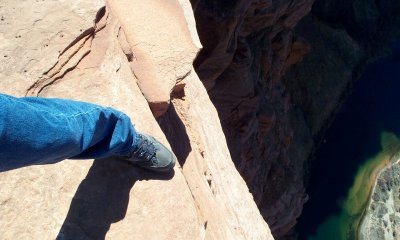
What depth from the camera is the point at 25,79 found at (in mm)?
3371

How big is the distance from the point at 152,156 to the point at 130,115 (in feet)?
1.34

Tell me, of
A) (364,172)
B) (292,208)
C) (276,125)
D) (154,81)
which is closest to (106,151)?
(154,81)

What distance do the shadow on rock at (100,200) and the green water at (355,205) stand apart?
13587 mm

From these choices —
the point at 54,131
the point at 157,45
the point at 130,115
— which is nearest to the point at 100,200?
the point at 130,115

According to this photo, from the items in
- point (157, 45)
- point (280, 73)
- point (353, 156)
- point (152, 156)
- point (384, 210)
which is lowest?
point (384, 210)

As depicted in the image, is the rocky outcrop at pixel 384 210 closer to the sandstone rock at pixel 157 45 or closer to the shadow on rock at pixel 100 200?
the sandstone rock at pixel 157 45

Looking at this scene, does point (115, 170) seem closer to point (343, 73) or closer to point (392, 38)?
point (343, 73)

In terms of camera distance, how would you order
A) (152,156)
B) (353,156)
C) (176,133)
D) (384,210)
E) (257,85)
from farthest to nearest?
(353,156) → (384,210) → (257,85) → (176,133) → (152,156)

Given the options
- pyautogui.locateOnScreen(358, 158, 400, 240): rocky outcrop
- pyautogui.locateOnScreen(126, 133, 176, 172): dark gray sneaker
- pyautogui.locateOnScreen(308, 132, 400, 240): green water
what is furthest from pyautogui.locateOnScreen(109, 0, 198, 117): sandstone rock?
pyautogui.locateOnScreen(308, 132, 400, 240): green water

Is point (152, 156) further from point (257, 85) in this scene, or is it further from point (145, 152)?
point (257, 85)

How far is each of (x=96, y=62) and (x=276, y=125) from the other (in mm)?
8972

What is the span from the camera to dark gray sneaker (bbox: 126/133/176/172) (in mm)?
3102

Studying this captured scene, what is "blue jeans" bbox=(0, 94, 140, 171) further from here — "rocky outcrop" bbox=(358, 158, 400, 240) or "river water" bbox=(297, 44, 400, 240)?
"river water" bbox=(297, 44, 400, 240)

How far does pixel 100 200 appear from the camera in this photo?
10.2 feet
